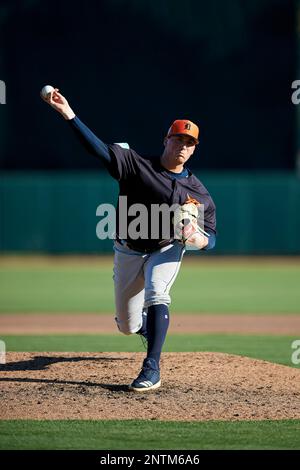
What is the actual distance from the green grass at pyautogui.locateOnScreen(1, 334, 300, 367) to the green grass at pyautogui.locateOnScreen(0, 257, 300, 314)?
2313mm

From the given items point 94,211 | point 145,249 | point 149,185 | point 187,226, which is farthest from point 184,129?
point 94,211

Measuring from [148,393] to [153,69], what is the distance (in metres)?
13.2

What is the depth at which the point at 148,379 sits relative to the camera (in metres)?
5.32

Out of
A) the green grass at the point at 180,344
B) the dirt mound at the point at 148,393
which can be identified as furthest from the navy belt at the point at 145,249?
the green grass at the point at 180,344

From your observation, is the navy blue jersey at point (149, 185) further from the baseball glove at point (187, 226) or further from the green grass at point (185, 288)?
the green grass at point (185, 288)

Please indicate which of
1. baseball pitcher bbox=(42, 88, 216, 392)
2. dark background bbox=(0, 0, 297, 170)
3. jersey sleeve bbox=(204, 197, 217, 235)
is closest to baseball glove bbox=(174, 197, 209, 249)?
baseball pitcher bbox=(42, 88, 216, 392)

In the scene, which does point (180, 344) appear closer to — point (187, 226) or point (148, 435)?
point (187, 226)

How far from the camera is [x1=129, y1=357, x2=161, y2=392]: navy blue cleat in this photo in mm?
5293

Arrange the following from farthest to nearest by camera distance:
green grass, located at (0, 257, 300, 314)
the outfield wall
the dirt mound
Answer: the outfield wall → green grass, located at (0, 257, 300, 314) → the dirt mound

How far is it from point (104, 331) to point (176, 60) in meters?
9.71

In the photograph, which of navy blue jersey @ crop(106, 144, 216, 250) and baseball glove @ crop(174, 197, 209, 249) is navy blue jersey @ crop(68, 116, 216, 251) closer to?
navy blue jersey @ crop(106, 144, 216, 250)

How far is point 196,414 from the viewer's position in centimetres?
488

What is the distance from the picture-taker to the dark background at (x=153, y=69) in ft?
57.9

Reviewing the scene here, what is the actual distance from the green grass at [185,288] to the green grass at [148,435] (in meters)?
6.34
